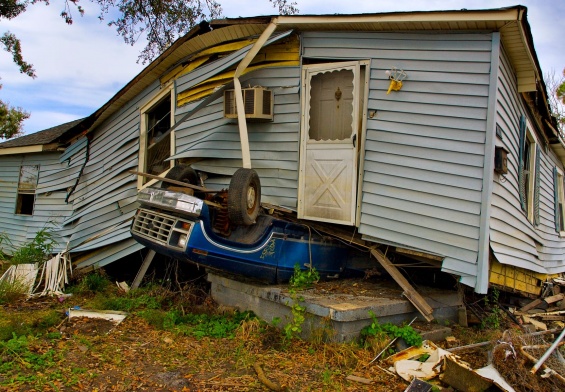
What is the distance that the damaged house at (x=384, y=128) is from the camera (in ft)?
18.0

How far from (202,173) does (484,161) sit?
4.18 meters

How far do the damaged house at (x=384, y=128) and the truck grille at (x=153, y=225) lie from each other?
1.26 m

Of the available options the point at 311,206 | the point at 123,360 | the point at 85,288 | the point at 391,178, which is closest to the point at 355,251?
the point at 311,206

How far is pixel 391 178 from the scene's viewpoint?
600 cm

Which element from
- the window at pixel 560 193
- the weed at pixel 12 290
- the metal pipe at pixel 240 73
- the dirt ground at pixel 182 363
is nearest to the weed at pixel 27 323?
the dirt ground at pixel 182 363

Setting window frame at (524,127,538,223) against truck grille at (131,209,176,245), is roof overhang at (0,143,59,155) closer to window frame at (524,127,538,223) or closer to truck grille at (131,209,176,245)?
truck grille at (131,209,176,245)

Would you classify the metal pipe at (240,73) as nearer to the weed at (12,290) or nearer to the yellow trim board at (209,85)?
the yellow trim board at (209,85)

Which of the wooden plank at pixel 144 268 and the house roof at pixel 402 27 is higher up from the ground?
the house roof at pixel 402 27

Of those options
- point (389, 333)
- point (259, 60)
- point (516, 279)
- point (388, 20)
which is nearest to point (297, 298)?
point (389, 333)

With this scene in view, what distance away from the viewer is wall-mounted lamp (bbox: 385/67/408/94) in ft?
19.5

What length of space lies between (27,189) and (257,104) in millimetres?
9242

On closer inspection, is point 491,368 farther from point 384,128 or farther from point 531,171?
point 531,171

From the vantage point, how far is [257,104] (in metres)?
6.84

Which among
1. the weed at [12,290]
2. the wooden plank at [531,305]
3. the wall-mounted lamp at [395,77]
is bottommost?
the weed at [12,290]
